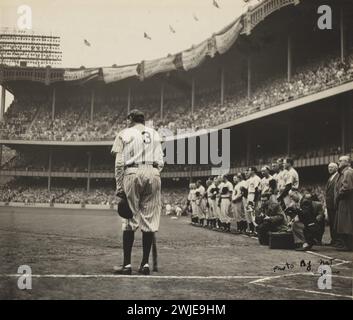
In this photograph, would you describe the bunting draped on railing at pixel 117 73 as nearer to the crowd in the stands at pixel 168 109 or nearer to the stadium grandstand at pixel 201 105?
the stadium grandstand at pixel 201 105

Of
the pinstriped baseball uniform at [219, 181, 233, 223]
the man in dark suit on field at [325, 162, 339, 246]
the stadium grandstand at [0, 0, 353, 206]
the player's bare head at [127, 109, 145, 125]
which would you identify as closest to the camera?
the player's bare head at [127, 109, 145, 125]

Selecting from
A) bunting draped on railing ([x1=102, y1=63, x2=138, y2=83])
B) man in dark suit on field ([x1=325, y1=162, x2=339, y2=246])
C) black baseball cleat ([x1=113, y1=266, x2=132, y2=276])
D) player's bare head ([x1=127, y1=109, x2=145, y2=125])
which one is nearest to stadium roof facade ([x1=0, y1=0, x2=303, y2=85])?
bunting draped on railing ([x1=102, y1=63, x2=138, y2=83])

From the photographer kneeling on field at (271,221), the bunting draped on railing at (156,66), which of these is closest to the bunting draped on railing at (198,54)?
the bunting draped on railing at (156,66)

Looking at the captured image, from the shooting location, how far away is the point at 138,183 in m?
5.12

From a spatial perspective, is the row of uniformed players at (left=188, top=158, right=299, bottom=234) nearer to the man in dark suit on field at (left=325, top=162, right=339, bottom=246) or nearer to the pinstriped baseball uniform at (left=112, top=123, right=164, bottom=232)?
the man in dark suit on field at (left=325, top=162, right=339, bottom=246)

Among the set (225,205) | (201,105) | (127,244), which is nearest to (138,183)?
(127,244)

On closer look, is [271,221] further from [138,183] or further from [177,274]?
[138,183]

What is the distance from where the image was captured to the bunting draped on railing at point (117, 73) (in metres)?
39.7

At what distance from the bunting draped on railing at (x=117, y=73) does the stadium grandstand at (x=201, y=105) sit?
99mm

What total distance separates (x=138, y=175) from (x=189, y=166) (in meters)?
30.9

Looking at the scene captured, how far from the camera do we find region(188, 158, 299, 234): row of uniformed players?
10198 mm

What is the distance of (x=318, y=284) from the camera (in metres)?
4.70

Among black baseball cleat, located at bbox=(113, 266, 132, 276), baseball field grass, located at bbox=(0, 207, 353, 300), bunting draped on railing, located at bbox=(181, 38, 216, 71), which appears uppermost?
bunting draped on railing, located at bbox=(181, 38, 216, 71)
